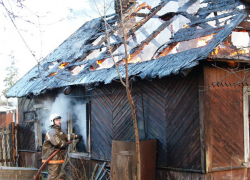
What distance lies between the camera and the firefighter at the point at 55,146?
30.3ft

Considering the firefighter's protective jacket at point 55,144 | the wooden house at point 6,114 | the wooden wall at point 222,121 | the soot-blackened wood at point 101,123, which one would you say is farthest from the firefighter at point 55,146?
the wooden house at point 6,114

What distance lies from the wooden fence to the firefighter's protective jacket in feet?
18.3

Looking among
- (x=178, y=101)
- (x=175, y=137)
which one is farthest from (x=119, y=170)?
(x=178, y=101)

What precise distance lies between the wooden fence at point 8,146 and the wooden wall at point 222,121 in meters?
9.52

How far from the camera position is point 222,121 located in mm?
8070

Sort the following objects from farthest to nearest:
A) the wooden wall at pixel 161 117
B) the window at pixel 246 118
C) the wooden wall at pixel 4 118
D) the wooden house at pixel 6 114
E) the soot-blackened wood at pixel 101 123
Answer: the wooden wall at pixel 4 118
the wooden house at pixel 6 114
the soot-blackened wood at pixel 101 123
the window at pixel 246 118
the wooden wall at pixel 161 117

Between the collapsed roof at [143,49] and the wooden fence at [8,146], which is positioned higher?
the collapsed roof at [143,49]

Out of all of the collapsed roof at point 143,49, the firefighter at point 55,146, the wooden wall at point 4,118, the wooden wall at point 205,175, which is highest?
the collapsed roof at point 143,49

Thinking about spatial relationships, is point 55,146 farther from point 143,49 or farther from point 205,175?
point 143,49

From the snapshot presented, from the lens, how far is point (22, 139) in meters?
15.0

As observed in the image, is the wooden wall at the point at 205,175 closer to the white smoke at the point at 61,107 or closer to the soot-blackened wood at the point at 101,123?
the soot-blackened wood at the point at 101,123

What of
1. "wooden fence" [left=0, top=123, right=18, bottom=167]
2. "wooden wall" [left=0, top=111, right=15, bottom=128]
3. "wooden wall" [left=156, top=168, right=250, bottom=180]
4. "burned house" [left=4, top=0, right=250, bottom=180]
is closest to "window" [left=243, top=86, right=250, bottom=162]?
"burned house" [left=4, top=0, right=250, bottom=180]

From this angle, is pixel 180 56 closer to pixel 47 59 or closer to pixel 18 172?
pixel 18 172

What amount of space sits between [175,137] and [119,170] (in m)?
1.59
